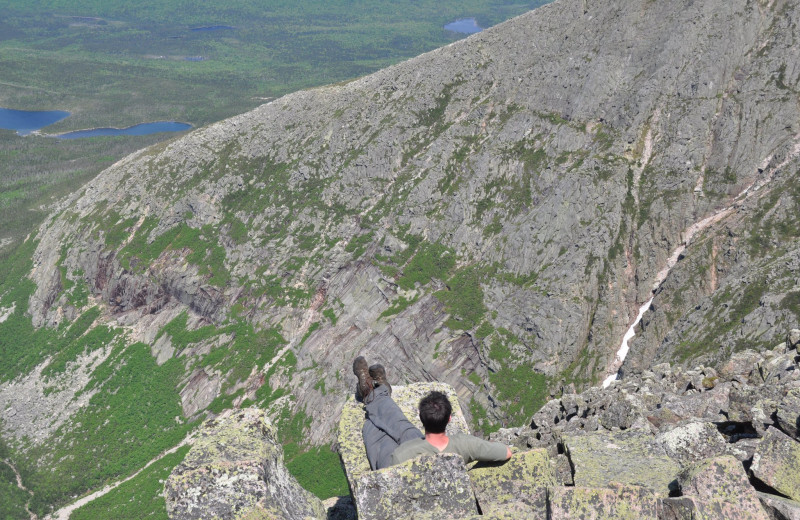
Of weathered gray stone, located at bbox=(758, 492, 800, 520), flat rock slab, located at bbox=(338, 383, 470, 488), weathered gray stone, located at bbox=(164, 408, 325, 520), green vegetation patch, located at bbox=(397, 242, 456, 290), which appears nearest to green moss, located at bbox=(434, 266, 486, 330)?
green vegetation patch, located at bbox=(397, 242, 456, 290)

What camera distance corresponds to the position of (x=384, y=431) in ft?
41.9

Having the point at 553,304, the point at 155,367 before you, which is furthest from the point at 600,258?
the point at 155,367

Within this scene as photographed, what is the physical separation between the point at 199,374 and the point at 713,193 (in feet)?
231

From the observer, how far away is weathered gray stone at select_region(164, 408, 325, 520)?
41.3 feet

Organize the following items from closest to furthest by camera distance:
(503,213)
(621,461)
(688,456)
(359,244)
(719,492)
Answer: (719,492) → (621,461) → (688,456) → (503,213) → (359,244)

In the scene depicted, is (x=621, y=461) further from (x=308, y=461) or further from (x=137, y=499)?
(x=137, y=499)

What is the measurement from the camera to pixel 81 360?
88.8m

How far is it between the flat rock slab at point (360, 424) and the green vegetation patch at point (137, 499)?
55.6 m

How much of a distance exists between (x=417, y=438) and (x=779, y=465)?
7.34m

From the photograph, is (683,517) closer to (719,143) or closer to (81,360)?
(719,143)

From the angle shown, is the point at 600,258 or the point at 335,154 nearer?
the point at 600,258

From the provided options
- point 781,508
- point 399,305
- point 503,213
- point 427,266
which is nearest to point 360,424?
point 781,508

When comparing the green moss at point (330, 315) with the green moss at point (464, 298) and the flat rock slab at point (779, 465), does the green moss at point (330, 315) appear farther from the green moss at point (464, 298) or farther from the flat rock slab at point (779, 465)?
the flat rock slab at point (779, 465)

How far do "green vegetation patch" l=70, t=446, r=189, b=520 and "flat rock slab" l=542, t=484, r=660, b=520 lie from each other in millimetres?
61811
